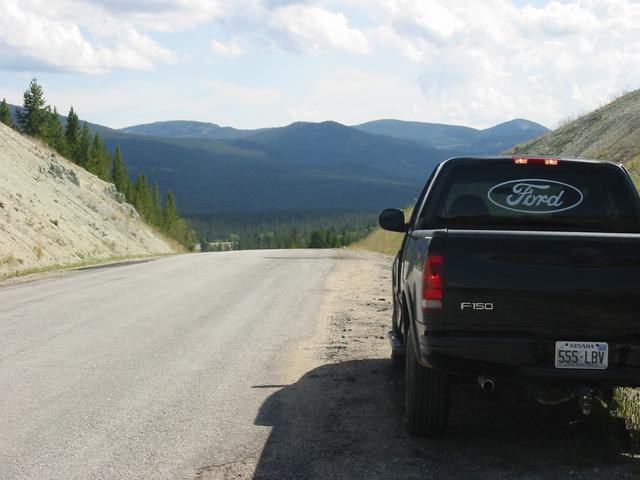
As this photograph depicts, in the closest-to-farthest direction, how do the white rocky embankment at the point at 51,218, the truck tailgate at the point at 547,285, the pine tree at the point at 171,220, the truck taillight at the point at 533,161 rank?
1. the truck tailgate at the point at 547,285
2. the truck taillight at the point at 533,161
3. the white rocky embankment at the point at 51,218
4. the pine tree at the point at 171,220

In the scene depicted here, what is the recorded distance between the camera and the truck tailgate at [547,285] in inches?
199

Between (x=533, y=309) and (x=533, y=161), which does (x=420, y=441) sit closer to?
(x=533, y=309)

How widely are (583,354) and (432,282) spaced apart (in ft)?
3.53

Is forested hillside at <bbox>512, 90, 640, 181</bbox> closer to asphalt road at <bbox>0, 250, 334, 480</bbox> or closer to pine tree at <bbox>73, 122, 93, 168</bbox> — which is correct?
asphalt road at <bbox>0, 250, 334, 480</bbox>

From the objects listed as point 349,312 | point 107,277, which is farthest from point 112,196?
point 349,312

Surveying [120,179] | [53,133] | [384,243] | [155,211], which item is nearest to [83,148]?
[53,133]

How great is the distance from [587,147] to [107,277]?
20715mm

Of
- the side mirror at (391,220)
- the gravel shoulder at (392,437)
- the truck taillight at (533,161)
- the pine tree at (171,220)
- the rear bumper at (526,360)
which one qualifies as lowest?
the pine tree at (171,220)

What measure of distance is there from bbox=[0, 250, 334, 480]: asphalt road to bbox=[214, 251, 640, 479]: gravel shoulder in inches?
9.8

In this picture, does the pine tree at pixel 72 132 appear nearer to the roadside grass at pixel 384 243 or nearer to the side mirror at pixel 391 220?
the roadside grass at pixel 384 243

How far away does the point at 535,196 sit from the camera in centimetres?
664

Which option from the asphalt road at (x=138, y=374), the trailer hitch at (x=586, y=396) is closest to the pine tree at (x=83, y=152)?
the asphalt road at (x=138, y=374)

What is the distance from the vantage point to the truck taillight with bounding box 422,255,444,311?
5.18 meters

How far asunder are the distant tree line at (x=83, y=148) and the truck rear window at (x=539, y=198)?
7701 centimetres
